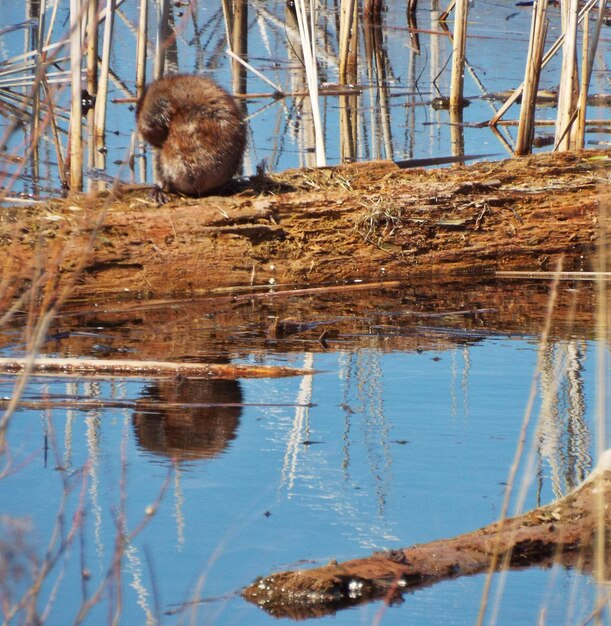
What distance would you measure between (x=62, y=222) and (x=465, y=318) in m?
2.32

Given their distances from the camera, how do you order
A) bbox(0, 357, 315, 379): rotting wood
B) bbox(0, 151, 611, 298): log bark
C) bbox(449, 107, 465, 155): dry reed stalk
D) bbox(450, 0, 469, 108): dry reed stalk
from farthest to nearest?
bbox(450, 0, 469, 108): dry reed stalk → bbox(449, 107, 465, 155): dry reed stalk → bbox(0, 151, 611, 298): log bark → bbox(0, 357, 315, 379): rotting wood

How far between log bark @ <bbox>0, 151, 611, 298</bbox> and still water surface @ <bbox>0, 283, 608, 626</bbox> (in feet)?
0.80

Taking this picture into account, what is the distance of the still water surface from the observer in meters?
3.23

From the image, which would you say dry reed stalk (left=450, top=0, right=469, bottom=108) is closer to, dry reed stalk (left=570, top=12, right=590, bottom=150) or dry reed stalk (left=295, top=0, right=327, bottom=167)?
dry reed stalk (left=570, top=12, right=590, bottom=150)

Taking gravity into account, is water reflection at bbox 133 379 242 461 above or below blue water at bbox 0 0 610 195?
below

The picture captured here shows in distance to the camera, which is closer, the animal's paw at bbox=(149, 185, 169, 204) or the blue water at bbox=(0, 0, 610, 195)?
the animal's paw at bbox=(149, 185, 169, 204)

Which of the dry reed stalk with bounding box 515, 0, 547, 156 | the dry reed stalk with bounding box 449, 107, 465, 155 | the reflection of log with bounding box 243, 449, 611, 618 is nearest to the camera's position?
the reflection of log with bounding box 243, 449, 611, 618

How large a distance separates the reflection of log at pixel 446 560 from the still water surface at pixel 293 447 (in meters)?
0.06

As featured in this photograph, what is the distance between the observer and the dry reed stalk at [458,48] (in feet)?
37.8

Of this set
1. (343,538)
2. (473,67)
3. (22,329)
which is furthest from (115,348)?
(473,67)

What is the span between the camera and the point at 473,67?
16078mm

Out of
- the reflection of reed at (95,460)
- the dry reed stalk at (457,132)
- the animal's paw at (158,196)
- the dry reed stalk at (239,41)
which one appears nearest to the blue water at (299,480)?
the reflection of reed at (95,460)

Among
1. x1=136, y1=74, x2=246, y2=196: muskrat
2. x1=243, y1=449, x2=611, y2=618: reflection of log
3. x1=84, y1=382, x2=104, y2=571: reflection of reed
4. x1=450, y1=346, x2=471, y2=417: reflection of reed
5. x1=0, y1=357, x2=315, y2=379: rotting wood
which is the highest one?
x1=136, y1=74, x2=246, y2=196: muskrat

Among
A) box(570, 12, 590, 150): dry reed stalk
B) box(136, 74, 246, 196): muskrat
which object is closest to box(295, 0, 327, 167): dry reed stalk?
box(136, 74, 246, 196): muskrat
